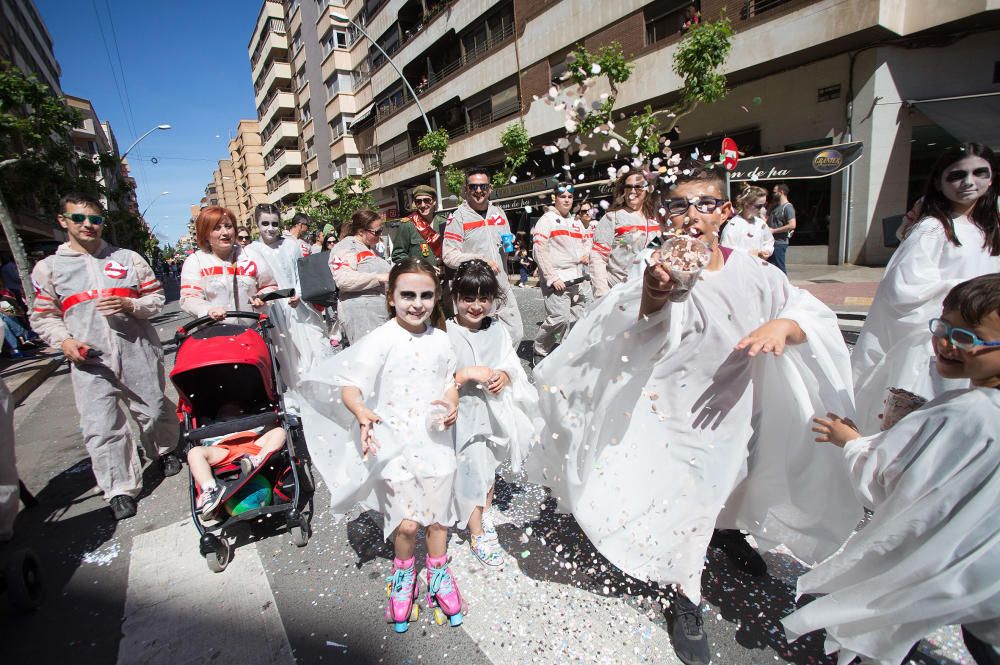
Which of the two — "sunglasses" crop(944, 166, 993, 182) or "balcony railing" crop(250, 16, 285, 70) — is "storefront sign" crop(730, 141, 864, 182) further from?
"balcony railing" crop(250, 16, 285, 70)

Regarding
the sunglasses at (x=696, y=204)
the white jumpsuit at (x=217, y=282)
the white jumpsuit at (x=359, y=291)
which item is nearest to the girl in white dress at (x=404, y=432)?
the sunglasses at (x=696, y=204)

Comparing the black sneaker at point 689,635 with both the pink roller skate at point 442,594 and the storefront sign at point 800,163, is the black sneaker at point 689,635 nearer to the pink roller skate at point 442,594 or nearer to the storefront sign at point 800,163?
the pink roller skate at point 442,594

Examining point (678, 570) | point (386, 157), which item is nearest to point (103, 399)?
point (678, 570)

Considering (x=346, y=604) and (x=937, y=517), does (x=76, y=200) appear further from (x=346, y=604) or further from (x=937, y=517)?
(x=937, y=517)

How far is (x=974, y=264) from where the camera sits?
2.49 meters

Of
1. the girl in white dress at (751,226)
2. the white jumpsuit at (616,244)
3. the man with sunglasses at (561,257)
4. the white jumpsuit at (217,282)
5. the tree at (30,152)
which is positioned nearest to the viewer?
the white jumpsuit at (217,282)

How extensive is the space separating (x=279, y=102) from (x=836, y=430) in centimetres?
5581

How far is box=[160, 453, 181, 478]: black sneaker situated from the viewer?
13.1ft

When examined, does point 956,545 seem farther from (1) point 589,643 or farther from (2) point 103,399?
(2) point 103,399

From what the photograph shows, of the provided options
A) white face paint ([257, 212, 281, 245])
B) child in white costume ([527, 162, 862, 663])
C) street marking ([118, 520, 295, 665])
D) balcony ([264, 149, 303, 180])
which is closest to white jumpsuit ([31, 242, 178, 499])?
street marking ([118, 520, 295, 665])

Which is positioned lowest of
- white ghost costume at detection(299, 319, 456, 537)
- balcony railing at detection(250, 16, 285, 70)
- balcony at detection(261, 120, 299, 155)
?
white ghost costume at detection(299, 319, 456, 537)

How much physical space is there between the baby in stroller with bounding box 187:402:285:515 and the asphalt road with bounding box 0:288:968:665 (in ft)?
1.43

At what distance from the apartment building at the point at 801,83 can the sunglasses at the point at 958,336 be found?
514 centimetres

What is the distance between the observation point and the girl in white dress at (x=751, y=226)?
20.9ft
